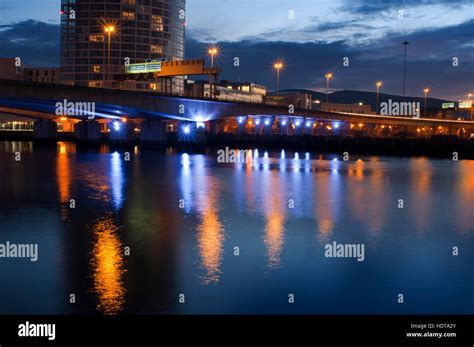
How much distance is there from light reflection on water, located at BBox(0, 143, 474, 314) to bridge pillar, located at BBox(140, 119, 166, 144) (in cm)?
6633

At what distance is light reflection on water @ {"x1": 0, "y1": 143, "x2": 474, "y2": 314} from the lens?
13.9 m

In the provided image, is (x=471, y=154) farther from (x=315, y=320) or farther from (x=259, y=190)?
(x=315, y=320)

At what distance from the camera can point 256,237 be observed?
20.8 meters

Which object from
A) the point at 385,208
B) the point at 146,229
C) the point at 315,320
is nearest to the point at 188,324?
the point at 315,320

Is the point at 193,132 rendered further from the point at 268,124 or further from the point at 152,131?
the point at 268,124

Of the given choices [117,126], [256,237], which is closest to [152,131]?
[117,126]

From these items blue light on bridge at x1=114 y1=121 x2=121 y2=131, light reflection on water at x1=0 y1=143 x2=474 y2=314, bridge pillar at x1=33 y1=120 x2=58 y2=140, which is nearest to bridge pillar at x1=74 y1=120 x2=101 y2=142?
blue light on bridge at x1=114 y1=121 x2=121 y2=131

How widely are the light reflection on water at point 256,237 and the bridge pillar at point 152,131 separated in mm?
66329

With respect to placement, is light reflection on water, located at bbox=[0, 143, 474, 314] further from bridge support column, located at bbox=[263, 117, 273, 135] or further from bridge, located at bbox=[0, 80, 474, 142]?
bridge support column, located at bbox=[263, 117, 273, 135]

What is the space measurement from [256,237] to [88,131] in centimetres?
10728

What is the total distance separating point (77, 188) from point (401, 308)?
2801cm

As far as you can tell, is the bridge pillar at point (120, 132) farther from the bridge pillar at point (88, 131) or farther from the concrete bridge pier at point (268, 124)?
the concrete bridge pier at point (268, 124)

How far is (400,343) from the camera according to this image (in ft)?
36.6

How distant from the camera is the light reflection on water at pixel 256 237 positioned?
1386cm
